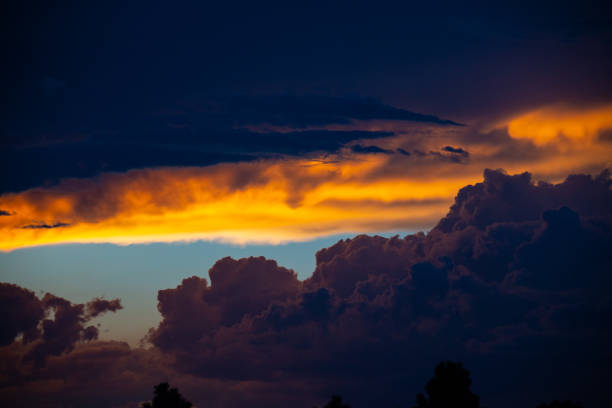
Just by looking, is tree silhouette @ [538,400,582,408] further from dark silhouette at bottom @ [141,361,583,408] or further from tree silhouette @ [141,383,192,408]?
tree silhouette @ [141,383,192,408]

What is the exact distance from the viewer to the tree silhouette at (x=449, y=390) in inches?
5428

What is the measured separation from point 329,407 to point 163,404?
5477 centimetres

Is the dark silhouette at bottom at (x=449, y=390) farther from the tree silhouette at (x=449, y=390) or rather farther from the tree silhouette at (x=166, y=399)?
the tree silhouette at (x=166, y=399)

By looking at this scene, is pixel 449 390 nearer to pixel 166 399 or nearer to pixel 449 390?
pixel 449 390

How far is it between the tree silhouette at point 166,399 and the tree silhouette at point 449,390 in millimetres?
57655

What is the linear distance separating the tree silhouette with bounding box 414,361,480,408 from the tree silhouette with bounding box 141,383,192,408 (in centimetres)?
5765

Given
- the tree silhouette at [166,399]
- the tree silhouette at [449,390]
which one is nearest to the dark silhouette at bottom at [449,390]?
the tree silhouette at [449,390]

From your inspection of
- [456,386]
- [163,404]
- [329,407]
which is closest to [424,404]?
[456,386]

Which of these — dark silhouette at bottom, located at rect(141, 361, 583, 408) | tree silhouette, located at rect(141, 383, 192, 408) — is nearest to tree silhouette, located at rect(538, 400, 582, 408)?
dark silhouette at bottom, located at rect(141, 361, 583, 408)

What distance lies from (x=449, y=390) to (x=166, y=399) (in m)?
66.8

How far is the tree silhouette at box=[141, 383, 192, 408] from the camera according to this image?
16012cm

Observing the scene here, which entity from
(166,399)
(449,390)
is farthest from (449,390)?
(166,399)

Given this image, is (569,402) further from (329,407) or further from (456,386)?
(329,407)

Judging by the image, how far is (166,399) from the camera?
16100 centimetres
